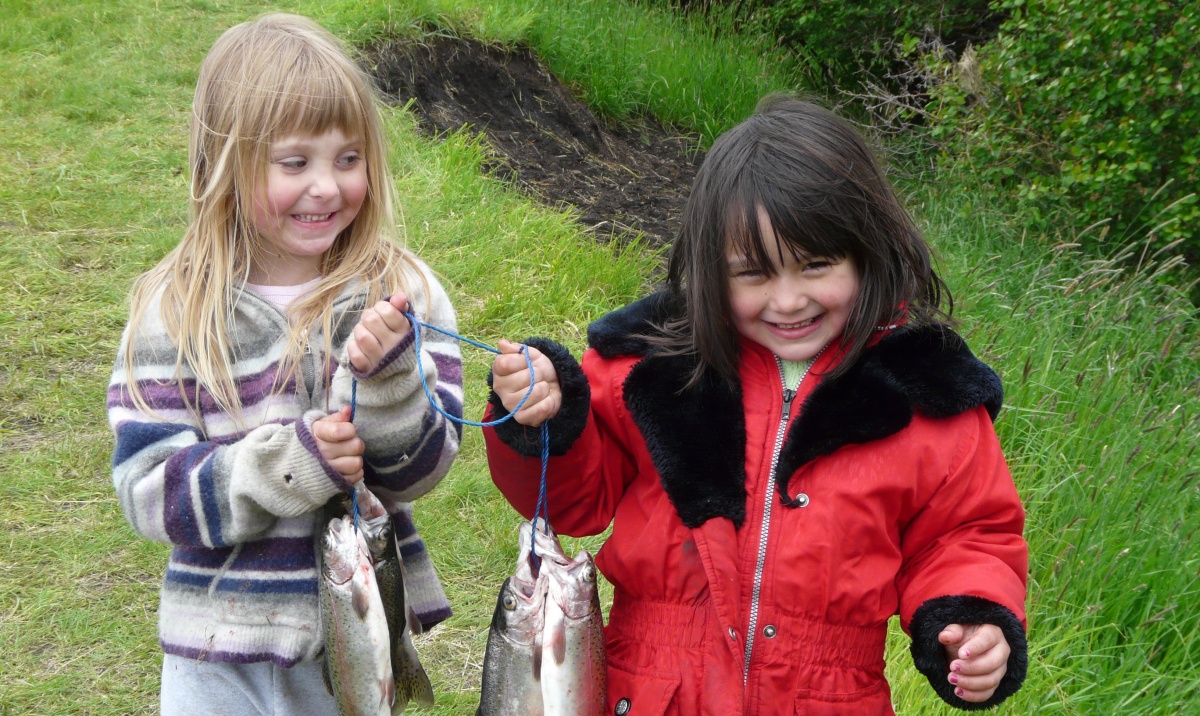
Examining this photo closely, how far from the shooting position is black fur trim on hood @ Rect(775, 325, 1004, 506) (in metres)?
2.08

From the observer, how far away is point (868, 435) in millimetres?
2066

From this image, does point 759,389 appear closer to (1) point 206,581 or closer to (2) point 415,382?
(2) point 415,382

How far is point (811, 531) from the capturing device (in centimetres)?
206

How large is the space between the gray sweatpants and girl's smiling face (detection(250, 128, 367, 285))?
815mm

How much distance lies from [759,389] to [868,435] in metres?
0.25

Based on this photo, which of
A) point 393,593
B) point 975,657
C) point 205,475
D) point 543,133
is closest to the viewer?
point 975,657

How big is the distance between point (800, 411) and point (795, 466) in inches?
4.2

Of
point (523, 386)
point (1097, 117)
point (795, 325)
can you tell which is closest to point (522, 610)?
point (523, 386)

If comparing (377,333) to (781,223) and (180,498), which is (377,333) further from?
(781,223)

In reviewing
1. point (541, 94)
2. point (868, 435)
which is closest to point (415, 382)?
point (868, 435)

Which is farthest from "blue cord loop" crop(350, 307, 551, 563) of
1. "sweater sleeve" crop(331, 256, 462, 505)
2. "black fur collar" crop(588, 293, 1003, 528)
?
"black fur collar" crop(588, 293, 1003, 528)

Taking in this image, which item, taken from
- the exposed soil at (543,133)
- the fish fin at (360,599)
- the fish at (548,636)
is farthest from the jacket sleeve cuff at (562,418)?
the exposed soil at (543,133)

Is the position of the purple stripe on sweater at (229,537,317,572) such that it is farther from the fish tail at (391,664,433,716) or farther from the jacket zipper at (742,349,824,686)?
the jacket zipper at (742,349,824,686)

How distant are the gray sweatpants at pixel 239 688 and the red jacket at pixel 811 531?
26.7 inches
